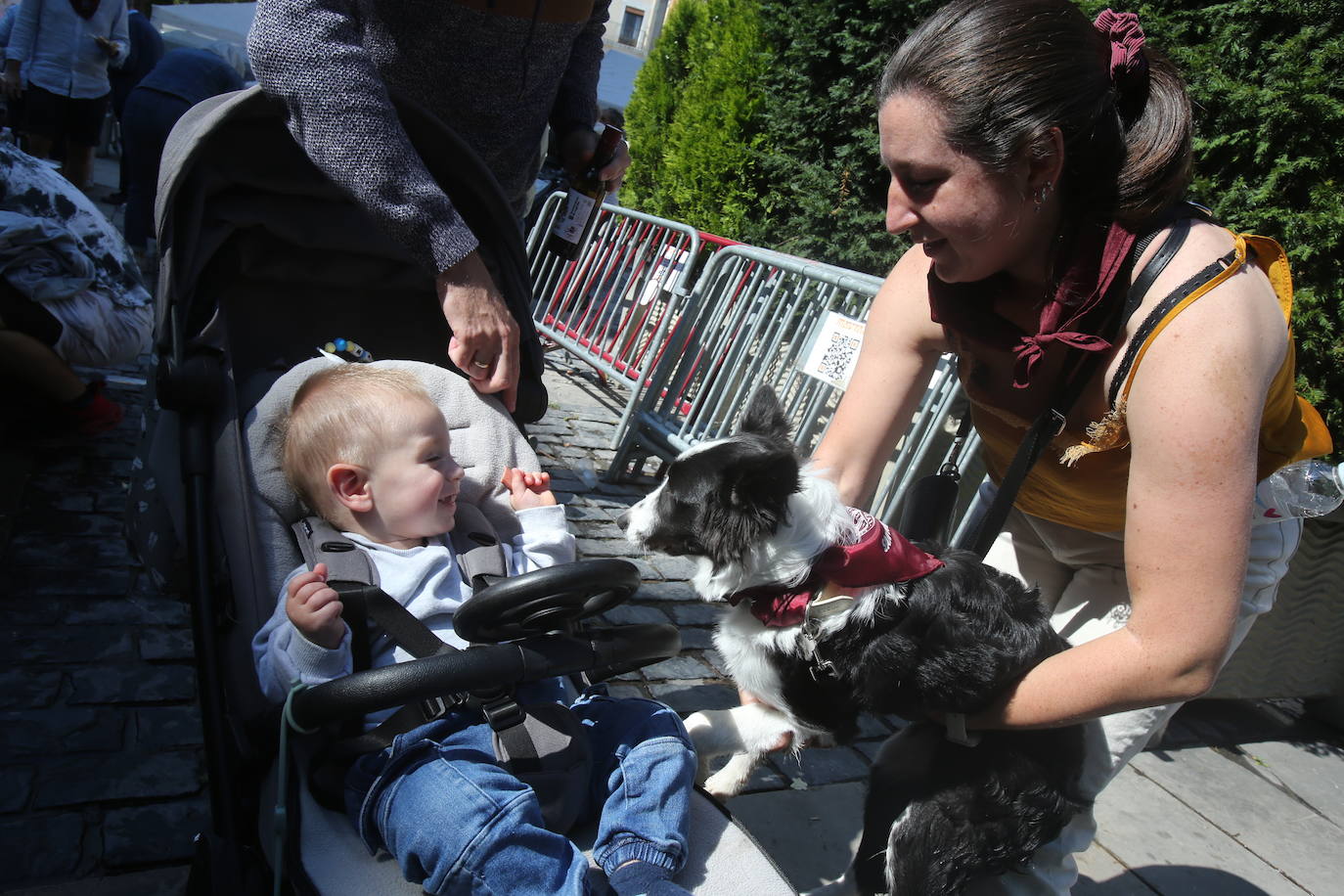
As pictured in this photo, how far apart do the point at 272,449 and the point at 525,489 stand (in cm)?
66

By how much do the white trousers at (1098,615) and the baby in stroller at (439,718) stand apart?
114cm

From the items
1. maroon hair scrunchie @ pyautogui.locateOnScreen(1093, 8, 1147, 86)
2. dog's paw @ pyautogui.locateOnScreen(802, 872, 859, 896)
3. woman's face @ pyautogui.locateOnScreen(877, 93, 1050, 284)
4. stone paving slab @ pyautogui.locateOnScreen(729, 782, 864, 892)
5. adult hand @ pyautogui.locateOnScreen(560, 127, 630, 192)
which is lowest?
stone paving slab @ pyautogui.locateOnScreen(729, 782, 864, 892)

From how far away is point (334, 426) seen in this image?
2062 millimetres

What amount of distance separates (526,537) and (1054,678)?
133 cm

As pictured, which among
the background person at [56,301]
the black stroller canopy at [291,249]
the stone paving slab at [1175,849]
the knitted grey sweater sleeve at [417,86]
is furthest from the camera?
the background person at [56,301]

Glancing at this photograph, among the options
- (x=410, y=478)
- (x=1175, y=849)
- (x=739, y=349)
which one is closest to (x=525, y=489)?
(x=410, y=478)

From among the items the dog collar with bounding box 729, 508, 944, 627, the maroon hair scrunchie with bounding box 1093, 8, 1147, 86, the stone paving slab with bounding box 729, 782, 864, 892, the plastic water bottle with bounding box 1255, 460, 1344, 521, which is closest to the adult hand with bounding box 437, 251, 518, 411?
the dog collar with bounding box 729, 508, 944, 627

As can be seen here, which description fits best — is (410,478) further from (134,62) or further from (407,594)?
(134,62)

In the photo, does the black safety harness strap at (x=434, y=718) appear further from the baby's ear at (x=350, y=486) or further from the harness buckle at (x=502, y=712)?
the baby's ear at (x=350, y=486)

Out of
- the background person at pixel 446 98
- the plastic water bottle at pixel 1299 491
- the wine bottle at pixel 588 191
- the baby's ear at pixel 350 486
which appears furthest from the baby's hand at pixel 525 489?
the plastic water bottle at pixel 1299 491

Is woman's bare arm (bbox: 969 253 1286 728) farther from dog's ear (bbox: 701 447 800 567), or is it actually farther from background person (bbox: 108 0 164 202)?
background person (bbox: 108 0 164 202)

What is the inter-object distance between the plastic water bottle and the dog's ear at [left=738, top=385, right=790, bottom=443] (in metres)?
1.20

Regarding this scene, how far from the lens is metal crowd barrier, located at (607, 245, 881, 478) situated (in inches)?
195

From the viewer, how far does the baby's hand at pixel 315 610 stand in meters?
1.66
